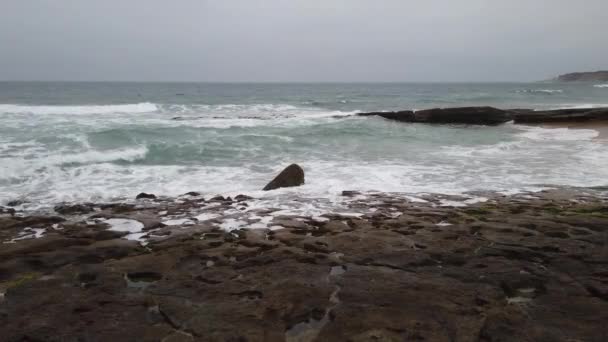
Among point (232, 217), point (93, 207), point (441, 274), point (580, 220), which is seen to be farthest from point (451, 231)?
point (93, 207)

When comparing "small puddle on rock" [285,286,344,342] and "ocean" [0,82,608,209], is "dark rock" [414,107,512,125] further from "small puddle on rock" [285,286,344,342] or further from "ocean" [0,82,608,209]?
"small puddle on rock" [285,286,344,342]

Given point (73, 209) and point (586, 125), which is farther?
point (586, 125)

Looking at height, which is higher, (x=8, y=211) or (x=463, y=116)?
(x=463, y=116)

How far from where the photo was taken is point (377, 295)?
14.8 ft

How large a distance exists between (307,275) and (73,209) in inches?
216

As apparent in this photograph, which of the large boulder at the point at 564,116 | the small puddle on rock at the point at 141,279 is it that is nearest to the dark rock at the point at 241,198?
the small puddle on rock at the point at 141,279

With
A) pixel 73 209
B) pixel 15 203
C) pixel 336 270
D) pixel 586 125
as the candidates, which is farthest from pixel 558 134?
pixel 15 203

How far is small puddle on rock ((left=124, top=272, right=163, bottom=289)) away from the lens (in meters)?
4.85

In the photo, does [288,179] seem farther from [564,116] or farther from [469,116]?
[564,116]

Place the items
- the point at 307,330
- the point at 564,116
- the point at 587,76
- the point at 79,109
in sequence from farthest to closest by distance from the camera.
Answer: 1. the point at 587,76
2. the point at 79,109
3. the point at 564,116
4. the point at 307,330

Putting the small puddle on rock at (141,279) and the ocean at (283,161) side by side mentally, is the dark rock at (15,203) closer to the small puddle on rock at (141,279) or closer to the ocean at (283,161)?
the ocean at (283,161)

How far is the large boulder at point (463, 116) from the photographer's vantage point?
25719mm

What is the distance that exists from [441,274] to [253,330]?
2.47 metres

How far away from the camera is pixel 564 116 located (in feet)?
80.1
